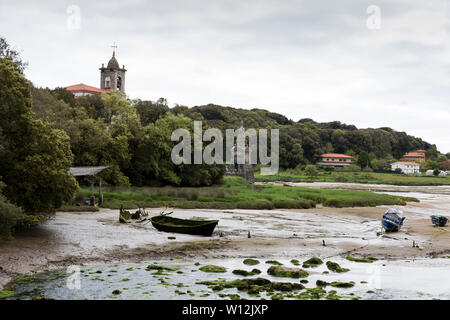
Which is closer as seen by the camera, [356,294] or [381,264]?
[356,294]

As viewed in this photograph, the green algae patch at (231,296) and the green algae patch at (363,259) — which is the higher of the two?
the green algae patch at (231,296)

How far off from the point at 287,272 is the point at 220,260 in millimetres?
4510

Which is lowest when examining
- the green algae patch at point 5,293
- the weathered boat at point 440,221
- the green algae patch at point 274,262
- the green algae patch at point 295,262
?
the weathered boat at point 440,221

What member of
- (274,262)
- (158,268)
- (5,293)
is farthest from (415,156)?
(5,293)

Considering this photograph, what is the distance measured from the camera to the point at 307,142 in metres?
171

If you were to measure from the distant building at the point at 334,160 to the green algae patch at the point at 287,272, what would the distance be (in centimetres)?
15111

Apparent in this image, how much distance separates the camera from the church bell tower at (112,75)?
11475cm

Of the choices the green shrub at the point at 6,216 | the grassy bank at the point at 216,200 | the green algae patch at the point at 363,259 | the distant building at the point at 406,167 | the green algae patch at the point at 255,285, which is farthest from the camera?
the distant building at the point at 406,167

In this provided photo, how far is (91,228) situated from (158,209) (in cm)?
1462

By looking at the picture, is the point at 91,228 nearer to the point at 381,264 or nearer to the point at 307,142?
the point at 381,264

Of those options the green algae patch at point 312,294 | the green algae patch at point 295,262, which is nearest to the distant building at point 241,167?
the green algae patch at point 295,262

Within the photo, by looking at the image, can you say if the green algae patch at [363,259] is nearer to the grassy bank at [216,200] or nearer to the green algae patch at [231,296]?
the green algae patch at [231,296]

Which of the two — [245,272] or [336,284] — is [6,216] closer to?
[245,272]

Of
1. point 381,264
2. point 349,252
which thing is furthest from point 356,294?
point 349,252
